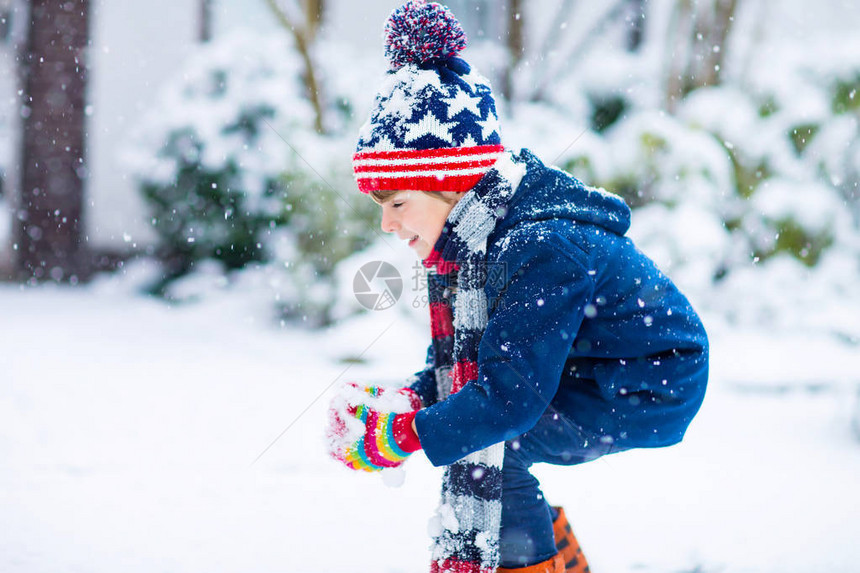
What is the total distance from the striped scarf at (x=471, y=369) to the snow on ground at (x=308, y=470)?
0.27 metres

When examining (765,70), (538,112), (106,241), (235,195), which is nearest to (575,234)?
(538,112)

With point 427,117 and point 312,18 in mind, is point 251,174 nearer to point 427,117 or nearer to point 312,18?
point 312,18

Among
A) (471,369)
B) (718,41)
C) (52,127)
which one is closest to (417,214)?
(471,369)

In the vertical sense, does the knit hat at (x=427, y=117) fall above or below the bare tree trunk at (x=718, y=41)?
below

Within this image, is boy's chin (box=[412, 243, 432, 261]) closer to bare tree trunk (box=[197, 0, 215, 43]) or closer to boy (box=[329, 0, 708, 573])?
boy (box=[329, 0, 708, 573])

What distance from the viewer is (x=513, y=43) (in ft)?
16.8

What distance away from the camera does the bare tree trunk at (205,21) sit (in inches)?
216

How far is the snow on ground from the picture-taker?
1.82 metres

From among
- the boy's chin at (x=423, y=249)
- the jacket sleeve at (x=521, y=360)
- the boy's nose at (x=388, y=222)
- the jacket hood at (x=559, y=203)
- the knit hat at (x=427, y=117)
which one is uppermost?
the knit hat at (x=427, y=117)

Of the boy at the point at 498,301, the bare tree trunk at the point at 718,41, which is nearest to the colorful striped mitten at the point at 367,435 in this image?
the boy at the point at 498,301

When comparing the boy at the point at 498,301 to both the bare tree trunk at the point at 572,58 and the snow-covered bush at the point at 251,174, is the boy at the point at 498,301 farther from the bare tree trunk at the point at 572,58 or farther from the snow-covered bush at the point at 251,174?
the bare tree trunk at the point at 572,58

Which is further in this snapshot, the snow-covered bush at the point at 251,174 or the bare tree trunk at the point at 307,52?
the bare tree trunk at the point at 307,52

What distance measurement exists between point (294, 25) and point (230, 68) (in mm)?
552

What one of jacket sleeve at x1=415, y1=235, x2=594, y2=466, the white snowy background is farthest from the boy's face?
the white snowy background
